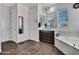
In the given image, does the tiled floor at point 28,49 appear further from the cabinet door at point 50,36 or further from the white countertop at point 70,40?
the white countertop at point 70,40

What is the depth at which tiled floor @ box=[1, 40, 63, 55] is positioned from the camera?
1.85 m

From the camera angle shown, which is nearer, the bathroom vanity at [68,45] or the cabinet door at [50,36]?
the bathroom vanity at [68,45]

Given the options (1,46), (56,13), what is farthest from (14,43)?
(56,13)

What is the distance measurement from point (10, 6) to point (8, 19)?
26cm

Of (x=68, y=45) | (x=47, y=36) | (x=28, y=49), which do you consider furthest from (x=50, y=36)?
(x=28, y=49)

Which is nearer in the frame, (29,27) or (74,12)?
(74,12)

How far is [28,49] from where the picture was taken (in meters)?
1.89

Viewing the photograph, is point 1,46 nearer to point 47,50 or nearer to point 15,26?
point 15,26

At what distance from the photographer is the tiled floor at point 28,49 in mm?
1852

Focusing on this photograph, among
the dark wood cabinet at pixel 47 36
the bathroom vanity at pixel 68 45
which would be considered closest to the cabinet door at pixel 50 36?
the dark wood cabinet at pixel 47 36

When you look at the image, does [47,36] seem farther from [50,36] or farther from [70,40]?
[70,40]

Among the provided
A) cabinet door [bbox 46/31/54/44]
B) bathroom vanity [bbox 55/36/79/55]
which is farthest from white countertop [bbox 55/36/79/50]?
cabinet door [bbox 46/31/54/44]
